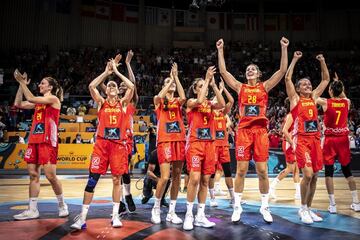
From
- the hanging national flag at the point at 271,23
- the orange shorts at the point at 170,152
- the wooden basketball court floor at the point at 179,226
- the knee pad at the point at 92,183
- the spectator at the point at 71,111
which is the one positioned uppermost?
the hanging national flag at the point at 271,23

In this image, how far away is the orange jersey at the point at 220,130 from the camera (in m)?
7.09

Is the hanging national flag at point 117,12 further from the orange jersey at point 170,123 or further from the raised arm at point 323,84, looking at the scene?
the raised arm at point 323,84

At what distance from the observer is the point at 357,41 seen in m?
26.5

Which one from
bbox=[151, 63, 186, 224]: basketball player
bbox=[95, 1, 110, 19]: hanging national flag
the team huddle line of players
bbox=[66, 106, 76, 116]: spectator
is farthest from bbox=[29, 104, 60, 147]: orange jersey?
bbox=[95, 1, 110, 19]: hanging national flag

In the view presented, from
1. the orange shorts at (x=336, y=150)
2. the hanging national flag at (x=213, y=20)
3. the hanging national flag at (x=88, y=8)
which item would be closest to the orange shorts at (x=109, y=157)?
the orange shorts at (x=336, y=150)

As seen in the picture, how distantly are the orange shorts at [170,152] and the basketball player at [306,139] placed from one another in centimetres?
182

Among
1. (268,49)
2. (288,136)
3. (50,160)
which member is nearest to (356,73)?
(268,49)

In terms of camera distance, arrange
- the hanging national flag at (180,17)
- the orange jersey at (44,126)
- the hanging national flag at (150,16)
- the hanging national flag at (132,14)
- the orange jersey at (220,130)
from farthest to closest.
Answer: the hanging national flag at (180,17) < the hanging national flag at (150,16) < the hanging national flag at (132,14) < the orange jersey at (220,130) < the orange jersey at (44,126)

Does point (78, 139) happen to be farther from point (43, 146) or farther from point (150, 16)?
point (150, 16)

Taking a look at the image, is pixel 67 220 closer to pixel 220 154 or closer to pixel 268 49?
pixel 220 154

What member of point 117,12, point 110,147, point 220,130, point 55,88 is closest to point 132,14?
point 117,12

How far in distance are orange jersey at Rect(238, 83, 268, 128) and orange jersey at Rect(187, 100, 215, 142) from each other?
505mm

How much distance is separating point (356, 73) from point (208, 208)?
787 inches

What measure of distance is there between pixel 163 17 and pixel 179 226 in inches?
908
